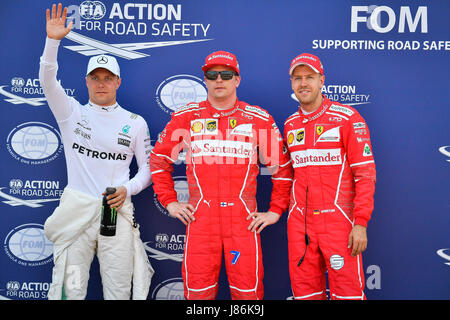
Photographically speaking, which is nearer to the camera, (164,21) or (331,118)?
(331,118)

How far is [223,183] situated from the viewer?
2.62 m

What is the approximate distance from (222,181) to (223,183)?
0.6 inches

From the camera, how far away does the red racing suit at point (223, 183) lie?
2.59 metres

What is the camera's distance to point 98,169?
285 cm

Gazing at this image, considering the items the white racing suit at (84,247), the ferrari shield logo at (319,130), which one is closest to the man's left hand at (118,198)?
the white racing suit at (84,247)

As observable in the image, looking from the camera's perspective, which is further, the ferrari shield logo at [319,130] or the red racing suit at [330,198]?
the ferrari shield logo at [319,130]

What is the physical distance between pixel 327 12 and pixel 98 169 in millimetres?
2326

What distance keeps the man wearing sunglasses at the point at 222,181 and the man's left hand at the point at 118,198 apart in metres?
0.25

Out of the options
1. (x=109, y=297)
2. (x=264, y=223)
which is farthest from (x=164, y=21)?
(x=109, y=297)

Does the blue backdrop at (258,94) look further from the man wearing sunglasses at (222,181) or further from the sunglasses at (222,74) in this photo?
the sunglasses at (222,74)

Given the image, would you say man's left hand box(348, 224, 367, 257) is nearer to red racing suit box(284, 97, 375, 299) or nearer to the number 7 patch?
red racing suit box(284, 97, 375, 299)

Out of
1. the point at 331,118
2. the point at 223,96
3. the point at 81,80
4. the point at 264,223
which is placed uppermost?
the point at 81,80

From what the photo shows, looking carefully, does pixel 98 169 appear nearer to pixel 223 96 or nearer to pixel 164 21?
pixel 223 96
